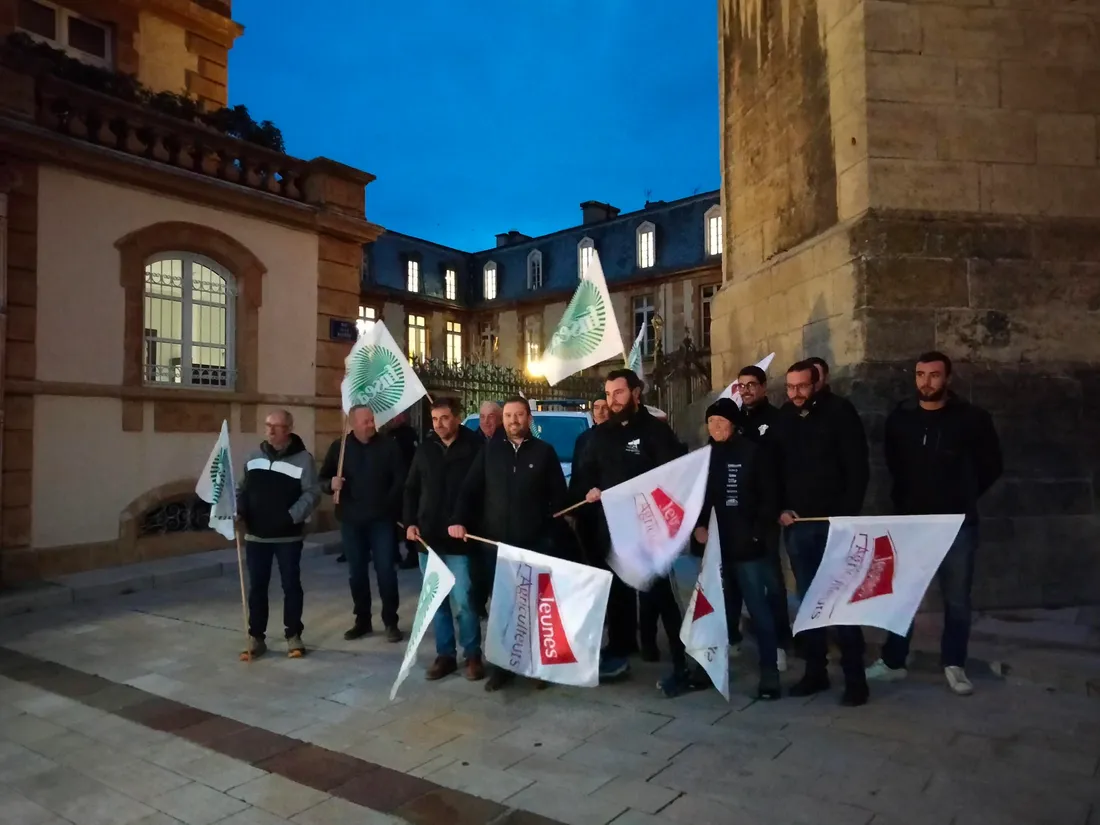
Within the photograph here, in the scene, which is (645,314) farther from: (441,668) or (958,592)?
(958,592)

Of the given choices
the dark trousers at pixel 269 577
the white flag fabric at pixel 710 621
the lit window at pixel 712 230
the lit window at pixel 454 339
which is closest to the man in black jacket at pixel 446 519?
the dark trousers at pixel 269 577

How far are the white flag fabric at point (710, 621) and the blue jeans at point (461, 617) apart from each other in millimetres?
1428

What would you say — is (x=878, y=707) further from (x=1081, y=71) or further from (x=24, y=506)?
(x=24, y=506)

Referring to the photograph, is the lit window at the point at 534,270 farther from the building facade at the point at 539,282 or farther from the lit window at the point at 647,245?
the lit window at the point at 647,245

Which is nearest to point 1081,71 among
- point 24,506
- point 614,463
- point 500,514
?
point 614,463

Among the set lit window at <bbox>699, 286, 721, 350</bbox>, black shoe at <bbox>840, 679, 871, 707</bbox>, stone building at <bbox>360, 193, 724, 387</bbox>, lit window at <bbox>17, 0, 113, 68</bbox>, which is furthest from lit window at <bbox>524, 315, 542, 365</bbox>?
black shoe at <bbox>840, 679, 871, 707</bbox>

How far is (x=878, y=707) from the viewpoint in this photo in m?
4.65

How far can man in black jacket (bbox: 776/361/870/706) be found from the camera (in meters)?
4.96

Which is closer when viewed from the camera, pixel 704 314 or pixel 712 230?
pixel 712 230

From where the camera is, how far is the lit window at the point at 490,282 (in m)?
37.6

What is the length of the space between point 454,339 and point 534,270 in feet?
15.7

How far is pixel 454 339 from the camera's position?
37.9 metres

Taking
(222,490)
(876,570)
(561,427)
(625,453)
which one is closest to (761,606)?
(876,570)

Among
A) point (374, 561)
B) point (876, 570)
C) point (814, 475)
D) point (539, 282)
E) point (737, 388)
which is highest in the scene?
point (539, 282)
